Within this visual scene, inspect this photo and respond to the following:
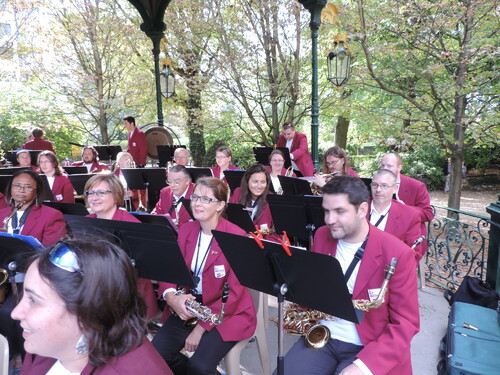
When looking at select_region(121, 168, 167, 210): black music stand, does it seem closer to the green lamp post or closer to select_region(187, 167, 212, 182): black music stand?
select_region(187, 167, 212, 182): black music stand

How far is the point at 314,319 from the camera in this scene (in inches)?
109

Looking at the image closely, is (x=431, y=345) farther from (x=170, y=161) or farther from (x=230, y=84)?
(x=230, y=84)

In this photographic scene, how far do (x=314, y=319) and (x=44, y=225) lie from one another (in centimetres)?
305

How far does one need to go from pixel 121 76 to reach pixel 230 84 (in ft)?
14.7

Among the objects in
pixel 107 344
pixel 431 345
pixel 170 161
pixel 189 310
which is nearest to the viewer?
pixel 107 344

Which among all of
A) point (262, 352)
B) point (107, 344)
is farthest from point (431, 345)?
point (107, 344)

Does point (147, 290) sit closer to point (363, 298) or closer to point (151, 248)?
point (151, 248)

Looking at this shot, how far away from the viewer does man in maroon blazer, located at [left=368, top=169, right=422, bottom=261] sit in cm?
382

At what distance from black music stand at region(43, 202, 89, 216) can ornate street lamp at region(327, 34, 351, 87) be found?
546 cm

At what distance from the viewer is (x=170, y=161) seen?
8844 millimetres

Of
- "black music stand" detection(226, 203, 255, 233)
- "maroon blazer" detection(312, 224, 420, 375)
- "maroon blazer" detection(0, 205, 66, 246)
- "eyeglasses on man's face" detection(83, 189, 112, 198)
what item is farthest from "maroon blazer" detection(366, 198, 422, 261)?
"maroon blazer" detection(0, 205, 66, 246)

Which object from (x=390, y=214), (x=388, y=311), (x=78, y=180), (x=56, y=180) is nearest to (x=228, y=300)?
(x=388, y=311)

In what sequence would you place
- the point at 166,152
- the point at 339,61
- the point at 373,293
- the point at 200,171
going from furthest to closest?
1. the point at 166,152
2. the point at 339,61
3. the point at 200,171
4. the point at 373,293

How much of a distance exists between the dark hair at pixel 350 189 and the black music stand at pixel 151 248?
115 cm
